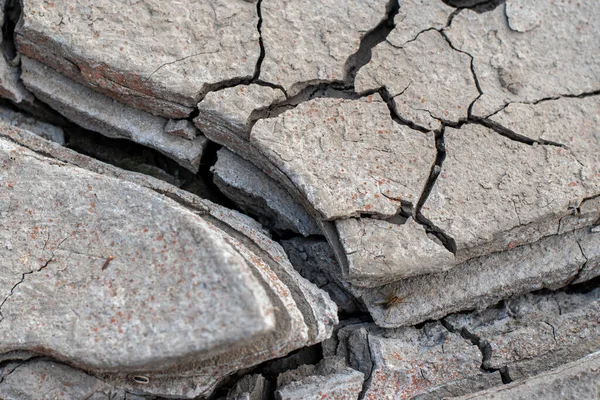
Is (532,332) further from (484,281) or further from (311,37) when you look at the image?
(311,37)

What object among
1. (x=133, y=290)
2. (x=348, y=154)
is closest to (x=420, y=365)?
(x=348, y=154)

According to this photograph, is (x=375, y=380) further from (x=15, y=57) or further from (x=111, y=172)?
(x=15, y=57)

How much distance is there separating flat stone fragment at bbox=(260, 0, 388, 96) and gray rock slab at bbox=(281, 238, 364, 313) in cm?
62

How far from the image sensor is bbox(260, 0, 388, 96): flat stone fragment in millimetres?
2318

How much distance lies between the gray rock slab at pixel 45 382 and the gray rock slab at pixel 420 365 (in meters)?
1.00

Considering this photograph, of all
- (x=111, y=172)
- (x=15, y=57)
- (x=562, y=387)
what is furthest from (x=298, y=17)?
(x=562, y=387)

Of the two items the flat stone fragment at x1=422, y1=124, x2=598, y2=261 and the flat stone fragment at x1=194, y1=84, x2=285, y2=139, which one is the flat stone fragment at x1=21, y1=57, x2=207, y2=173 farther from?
the flat stone fragment at x1=422, y1=124, x2=598, y2=261

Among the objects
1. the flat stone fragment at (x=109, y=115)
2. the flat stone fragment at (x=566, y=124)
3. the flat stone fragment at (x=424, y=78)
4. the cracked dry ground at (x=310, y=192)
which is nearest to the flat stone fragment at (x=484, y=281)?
the cracked dry ground at (x=310, y=192)

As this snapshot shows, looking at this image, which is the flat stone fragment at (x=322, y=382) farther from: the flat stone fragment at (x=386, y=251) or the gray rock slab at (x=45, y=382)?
the gray rock slab at (x=45, y=382)

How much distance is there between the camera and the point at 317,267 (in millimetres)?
2361

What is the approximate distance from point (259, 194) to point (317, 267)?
38cm

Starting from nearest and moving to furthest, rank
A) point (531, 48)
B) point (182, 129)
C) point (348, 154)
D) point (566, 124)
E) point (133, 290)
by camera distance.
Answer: point (133, 290), point (348, 154), point (182, 129), point (566, 124), point (531, 48)

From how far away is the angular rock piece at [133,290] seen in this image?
5.94 ft

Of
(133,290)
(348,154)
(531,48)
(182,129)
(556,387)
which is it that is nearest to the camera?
(133,290)
